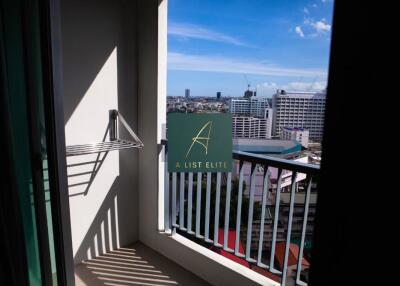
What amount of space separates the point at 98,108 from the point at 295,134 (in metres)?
1.50

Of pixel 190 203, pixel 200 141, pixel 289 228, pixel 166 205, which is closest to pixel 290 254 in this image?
pixel 289 228

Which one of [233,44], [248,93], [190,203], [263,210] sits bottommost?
[190,203]

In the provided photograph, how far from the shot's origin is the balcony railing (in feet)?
6.08

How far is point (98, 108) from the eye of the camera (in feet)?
7.70

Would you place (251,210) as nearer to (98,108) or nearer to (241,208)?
(241,208)

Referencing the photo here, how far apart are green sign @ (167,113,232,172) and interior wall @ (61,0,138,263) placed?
438 mm

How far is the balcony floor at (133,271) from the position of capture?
223 centimetres

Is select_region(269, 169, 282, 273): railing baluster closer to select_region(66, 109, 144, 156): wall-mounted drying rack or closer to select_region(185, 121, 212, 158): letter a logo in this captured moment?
select_region(185, 121, 212, 158): letter a logo

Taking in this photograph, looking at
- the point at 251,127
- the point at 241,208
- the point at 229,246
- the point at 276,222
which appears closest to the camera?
the point at 276,222

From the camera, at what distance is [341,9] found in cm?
56

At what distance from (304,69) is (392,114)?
5.17 feet

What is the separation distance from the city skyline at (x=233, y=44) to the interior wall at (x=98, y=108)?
40 cm

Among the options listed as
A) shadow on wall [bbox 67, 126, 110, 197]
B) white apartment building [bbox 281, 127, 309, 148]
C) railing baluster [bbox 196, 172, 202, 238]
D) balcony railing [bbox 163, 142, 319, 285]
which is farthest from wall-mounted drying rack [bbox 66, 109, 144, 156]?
white apartment building [bbox 281, 127, 309, 148]

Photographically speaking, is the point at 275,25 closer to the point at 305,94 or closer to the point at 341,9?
the point at 305,94
